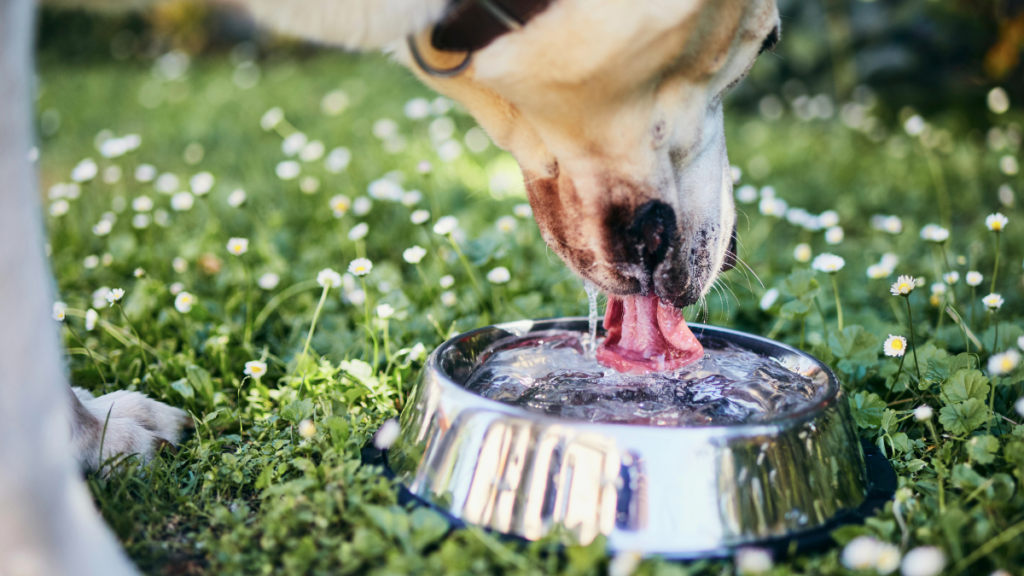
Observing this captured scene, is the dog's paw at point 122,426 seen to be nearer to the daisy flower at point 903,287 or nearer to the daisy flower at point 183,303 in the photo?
the daisy flower at point 183,303

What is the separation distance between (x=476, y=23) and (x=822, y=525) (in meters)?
1.00

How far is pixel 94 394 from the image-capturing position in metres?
1.80

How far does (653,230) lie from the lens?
4.92 ft

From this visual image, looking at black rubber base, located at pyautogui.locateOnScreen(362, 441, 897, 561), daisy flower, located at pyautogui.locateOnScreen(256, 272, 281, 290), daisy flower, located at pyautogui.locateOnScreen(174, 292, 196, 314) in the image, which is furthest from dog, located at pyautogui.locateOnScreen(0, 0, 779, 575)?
daisy flower, located at pyautogui.locateOnScreen(256, 272, 281, 290)

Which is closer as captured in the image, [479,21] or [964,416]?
[479,21]

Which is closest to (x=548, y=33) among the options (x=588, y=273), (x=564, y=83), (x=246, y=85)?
(x=564, y=83)

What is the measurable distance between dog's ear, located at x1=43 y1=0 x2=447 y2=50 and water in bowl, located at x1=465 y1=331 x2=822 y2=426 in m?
0.68

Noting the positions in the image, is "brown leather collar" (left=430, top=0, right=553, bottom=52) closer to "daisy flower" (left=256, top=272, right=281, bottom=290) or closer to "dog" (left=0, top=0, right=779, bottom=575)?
"dog" (left=0, top=0, right=779, bottom=575)

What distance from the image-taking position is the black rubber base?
3.89 feet

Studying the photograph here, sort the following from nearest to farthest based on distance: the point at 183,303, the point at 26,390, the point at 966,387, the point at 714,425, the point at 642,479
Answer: the point at 26,390, the point at 642,479, the point at 714,425, the point at 966,387, the point at 183,303

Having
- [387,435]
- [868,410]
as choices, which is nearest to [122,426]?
[387,435]

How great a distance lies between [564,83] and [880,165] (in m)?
3.34

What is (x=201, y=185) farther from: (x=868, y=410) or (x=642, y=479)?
(x=868, y=410)

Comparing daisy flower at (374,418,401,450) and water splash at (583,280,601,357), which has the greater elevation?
daisy flower at (374,418,401,450)
